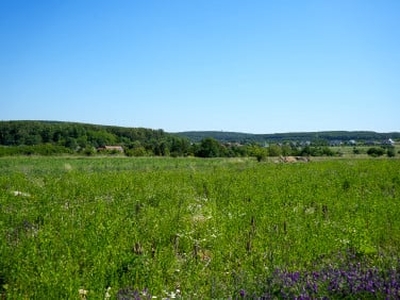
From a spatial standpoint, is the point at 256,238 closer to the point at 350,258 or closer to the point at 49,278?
the point at 350,258

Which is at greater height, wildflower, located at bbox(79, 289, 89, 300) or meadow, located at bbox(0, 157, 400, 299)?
meadow, located at bbox(0, 157, 400, 299)

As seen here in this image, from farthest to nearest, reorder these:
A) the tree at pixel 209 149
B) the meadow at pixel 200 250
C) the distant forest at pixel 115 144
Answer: the tree at pixel 209 149 → the distant forest at pixel 115 144 → the meadow at pixel 200 250

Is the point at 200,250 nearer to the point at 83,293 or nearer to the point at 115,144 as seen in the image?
the point at 83,293

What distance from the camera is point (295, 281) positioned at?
4.17 meters

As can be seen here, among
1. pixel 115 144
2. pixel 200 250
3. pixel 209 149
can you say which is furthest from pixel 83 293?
pixel 115 144

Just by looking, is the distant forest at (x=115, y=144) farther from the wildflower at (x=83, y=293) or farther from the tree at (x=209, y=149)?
the wildflower at (x=83, y=293)

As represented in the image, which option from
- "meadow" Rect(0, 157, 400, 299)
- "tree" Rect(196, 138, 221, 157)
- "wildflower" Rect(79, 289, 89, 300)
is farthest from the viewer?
"tree" Rect(196, 138, 221, 157)

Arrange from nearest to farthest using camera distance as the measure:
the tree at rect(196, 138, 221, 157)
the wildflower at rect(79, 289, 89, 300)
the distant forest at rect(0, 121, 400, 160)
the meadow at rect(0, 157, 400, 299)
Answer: the meadow at rect(0, 157, 400, 299) → the wildflower at rect(79, 289, 89, 300) → the distant forest at rect(0, 121, 400, 160) → the tree at rect(196, 138, 221, 157)

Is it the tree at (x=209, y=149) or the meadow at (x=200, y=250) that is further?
the tree at (x=209, y=149)

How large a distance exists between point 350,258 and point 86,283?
153 inches

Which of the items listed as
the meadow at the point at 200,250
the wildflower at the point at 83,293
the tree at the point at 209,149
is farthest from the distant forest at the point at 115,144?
the wildflower at the point at 83,293

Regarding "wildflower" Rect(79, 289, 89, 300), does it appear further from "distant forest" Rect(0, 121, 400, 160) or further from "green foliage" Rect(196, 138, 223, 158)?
"green foliage" Rect(196, 138, 223, 158)

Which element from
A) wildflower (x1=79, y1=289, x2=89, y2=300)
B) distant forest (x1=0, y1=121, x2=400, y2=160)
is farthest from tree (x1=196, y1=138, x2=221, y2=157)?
wildflower (x1=79, y1=289, x2=89, y2=300)

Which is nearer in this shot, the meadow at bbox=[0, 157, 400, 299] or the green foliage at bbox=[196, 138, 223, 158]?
the meadow at bbox=[0, 157, 400, 299]
